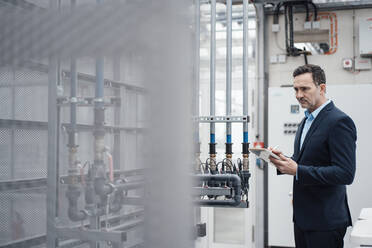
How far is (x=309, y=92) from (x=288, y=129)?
217cm

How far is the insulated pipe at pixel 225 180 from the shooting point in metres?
1.37

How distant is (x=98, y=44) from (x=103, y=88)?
0.20ft

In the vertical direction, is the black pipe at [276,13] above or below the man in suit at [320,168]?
above

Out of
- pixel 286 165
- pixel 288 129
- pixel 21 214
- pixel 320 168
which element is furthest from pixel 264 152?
pixel 288 129

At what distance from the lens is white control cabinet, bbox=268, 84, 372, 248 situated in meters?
3.89

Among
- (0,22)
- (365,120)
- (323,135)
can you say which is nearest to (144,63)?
(0,22)

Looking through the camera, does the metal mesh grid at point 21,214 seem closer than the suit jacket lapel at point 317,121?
Yes

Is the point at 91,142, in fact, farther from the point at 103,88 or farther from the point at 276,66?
the point at 276,66

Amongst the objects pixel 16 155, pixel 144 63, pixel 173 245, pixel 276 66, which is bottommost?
pixel 173 245

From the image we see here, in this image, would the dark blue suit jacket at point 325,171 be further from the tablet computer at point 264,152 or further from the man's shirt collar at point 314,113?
the tablet computer at point 264,152

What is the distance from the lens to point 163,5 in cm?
52

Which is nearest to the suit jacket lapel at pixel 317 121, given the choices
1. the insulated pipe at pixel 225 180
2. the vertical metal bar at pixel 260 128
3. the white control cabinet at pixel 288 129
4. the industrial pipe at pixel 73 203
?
the insulated pipe at pixel 225 180

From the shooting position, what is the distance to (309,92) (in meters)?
1.98

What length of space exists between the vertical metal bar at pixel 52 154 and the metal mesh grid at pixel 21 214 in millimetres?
13
